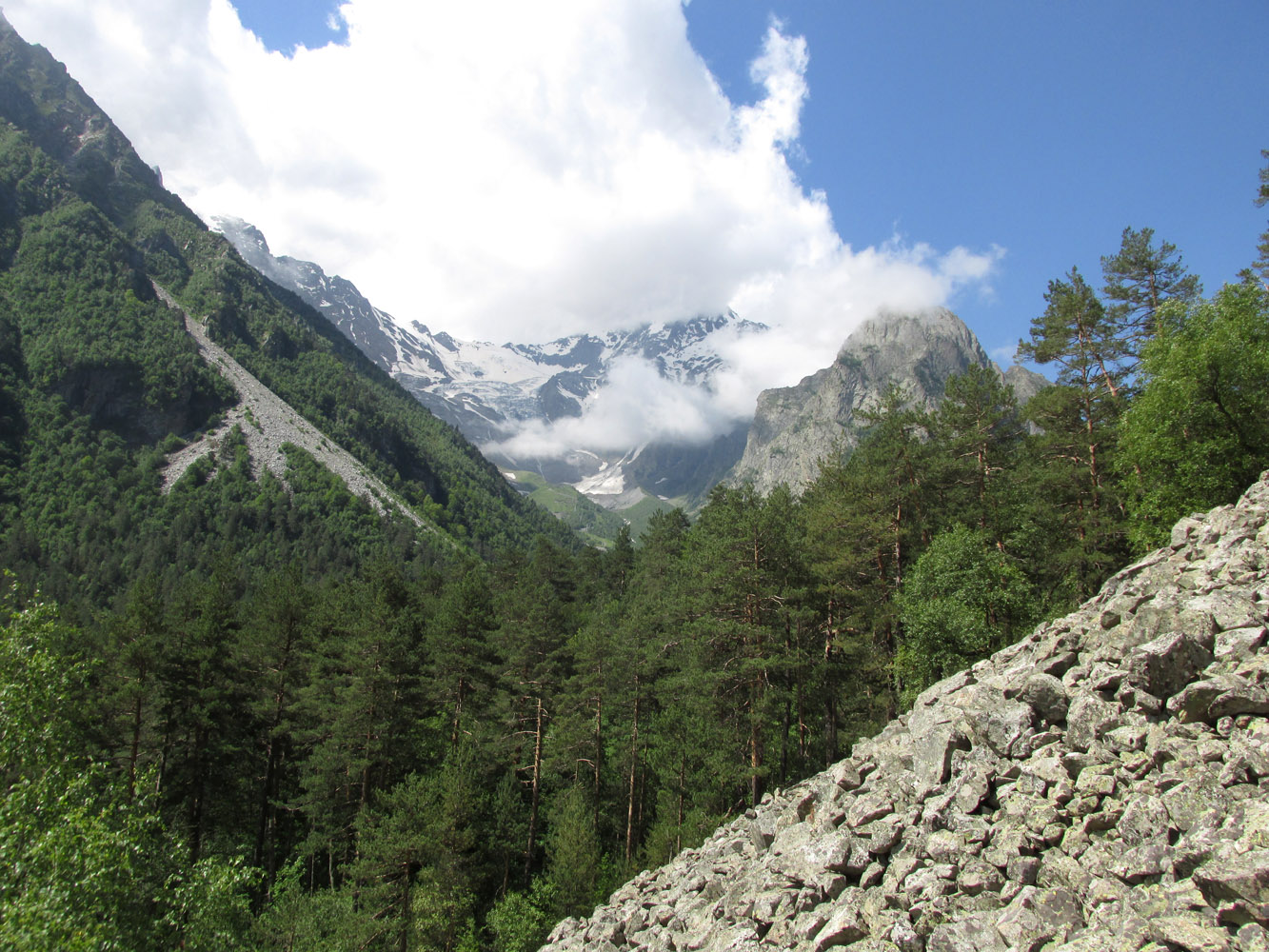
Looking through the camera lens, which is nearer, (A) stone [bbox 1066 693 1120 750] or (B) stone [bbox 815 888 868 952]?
(B) stone [bbox 815 888 868 952]

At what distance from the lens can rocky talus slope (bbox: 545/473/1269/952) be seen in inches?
292

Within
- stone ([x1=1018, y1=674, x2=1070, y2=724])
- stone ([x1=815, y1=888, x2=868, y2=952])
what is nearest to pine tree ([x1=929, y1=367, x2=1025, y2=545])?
stone ([x1=1018, y1=674, x2=1070, y2=724])

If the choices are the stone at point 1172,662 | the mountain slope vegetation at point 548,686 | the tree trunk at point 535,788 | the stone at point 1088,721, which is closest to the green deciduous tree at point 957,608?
the mountain slope vegetation at point 548,686

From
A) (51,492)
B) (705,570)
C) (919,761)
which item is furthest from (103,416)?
(919,761)

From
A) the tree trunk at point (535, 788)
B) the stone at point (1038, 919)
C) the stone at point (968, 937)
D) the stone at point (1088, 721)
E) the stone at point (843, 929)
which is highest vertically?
the stone at point (1088, 721)

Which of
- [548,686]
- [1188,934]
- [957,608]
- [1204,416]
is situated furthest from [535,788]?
[1204,416]

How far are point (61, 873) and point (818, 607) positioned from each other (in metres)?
27.6

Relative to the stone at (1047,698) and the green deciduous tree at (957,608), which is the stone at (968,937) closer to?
the stone at (1047,698)

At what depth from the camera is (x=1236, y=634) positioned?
10.2m

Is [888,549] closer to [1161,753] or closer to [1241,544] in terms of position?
[1241,544]

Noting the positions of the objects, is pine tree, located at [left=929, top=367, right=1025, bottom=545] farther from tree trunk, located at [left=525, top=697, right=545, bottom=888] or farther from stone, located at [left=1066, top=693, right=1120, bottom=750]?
tree trunk, located at [left=525, top=697, right=545, bottom=888]

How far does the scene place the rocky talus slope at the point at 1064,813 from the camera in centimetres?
743

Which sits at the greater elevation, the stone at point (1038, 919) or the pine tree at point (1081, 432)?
the pine tree at point (1081, 432)

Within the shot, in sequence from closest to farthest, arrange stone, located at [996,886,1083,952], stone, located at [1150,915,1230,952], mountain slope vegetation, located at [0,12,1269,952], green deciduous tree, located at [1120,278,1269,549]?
stone, located at [1150,915,1230,952], stone, located at [996,886,1083,952], mountain slope vegetation, located at [0,12,1269,952], green deciduous tree, located at [1120,278,1269,549]
